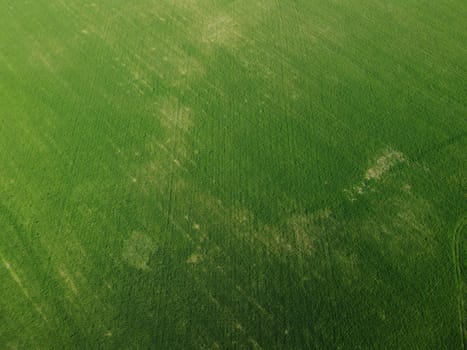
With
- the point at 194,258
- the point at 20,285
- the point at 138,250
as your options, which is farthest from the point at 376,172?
the point at 20,285

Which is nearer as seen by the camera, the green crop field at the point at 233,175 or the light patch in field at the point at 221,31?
the green crop field at the point at 233,175

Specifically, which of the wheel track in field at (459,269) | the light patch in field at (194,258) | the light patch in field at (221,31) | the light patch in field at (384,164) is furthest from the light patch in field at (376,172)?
the light patch in field at (221,31)

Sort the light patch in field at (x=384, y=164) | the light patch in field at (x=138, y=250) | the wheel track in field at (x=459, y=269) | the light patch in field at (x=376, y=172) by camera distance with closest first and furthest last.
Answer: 1. the wheel track in field at (x=459, y=269)
2. the light patch in field at (x=138, y=250)
3. the light patch in field at (x=376, y=172)
4. the light patch in field at (x=384, y=164)

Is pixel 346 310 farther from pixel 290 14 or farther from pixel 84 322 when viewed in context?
pixel 290 14

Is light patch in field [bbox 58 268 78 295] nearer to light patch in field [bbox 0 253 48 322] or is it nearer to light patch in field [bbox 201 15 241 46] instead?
light patch in field [bbox 0 253 48 322]

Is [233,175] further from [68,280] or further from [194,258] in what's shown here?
[68,280]

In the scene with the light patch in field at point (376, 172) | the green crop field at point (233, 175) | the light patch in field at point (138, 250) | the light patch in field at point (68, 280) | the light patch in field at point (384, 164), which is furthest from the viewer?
the light patch in field at point (384, 164)

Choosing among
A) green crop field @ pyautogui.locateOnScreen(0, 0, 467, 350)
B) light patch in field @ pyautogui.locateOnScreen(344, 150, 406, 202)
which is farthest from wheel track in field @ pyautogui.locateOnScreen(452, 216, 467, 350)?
light patch in field @ pyautogui.locateOnScreen(344, 150, 406, 202)

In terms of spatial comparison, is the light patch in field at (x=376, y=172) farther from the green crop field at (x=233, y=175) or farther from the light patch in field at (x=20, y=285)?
the light patch in field at (x=20, y=285)

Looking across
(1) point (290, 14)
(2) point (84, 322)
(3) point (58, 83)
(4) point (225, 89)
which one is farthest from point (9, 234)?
(1) point (290, 14)
